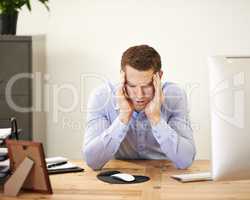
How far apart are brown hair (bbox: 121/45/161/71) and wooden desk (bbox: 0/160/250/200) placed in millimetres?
634

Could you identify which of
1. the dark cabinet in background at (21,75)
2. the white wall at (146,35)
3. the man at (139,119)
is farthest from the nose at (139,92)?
the white wall at (146,35)

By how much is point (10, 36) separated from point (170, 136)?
1561mm

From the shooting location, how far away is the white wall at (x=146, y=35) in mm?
3928

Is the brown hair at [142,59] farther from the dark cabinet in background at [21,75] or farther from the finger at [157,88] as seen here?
the dark cabinet in background at [21,75]

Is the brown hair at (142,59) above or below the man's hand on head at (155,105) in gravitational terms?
→ above

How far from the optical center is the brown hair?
2.73 metres

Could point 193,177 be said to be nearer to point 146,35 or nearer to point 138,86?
point 138,86

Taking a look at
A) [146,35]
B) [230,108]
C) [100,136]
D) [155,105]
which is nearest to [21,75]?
[146,35]

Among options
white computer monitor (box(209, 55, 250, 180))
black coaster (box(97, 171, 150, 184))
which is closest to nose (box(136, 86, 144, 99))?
black coaster (box(97, 171, 150, 184))

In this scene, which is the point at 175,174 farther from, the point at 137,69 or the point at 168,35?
the point at 168,35

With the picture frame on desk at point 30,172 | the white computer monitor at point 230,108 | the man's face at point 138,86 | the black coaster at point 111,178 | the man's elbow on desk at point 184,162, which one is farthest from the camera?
the man's face at point 138,86

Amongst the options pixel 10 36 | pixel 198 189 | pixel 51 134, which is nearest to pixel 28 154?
pixel 198 189

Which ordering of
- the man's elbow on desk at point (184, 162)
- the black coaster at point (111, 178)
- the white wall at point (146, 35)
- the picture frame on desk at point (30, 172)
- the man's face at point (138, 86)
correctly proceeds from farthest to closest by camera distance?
the white wall at point (146, 35), the man's face at point (138, 86), the man's elbow on desk at point (184, 162), the black coaster at point (111, 178), the picture frame on desk at point (30, 172)

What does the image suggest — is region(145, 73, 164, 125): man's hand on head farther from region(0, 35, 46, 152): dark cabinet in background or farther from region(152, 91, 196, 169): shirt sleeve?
region(0, 35, 46, 152): dark cabinet in background
